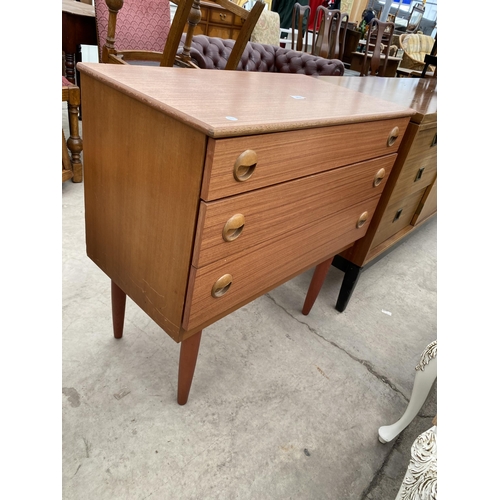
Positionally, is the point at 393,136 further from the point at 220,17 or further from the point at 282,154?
the point at 220,17

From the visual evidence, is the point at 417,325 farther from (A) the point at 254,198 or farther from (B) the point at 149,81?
(B) the point at 149,81

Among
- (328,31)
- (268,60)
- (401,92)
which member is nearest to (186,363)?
(401,92)

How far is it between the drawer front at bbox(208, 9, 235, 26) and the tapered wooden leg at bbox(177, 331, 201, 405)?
5032 millimetres

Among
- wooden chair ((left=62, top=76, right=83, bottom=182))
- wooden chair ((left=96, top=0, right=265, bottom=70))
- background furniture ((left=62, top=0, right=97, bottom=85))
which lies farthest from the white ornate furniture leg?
background furniture ((left=62, top=0, right=97, bottom=85))

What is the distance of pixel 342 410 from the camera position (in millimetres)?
1261

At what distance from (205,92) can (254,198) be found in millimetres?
266

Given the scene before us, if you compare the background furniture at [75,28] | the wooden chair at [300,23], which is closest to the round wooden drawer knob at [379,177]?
the background furniture at [75,28]

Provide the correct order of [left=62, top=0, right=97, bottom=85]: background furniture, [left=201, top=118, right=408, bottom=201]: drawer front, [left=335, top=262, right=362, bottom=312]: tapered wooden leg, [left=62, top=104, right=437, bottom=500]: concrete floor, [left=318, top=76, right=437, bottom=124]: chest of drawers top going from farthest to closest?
[left=62, top=0, right=97, bottom=85]: background furniture < [left=335, top=262, right=362, bottom=312]: tapered wooden leg < [left=318, top=76, right=437, bottom=124]: chest of drawers top < [left=62, top=104, right=437, bottom=500]: concrete floor < [left=201, top=118, right=408, bottom=201]: drawer front

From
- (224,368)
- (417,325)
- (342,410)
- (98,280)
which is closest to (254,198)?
(224,368)

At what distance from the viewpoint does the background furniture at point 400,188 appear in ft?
4.25

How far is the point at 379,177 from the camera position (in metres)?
1.23

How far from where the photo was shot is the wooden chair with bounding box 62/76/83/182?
193 centimetres

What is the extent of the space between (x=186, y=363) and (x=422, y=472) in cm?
60

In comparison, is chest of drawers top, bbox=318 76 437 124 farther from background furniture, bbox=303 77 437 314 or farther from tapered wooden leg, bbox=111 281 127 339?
tapered wooden leg, bbox=111 281 127 339
